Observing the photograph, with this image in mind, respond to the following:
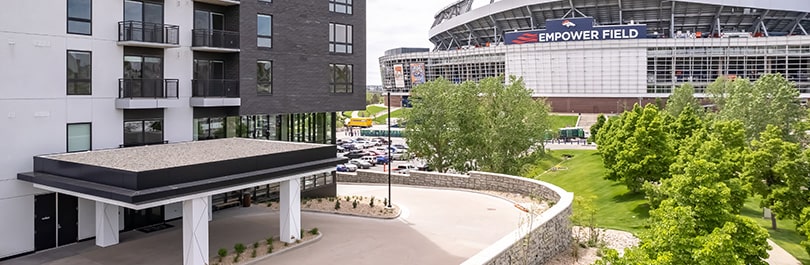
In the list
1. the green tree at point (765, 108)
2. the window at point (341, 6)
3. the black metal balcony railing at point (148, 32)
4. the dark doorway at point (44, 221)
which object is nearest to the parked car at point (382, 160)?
the green tree at point (765, 108)

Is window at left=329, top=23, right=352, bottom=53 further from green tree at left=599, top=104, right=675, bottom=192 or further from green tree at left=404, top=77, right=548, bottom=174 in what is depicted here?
green tree at left=599, top=104, right=675, bottom=192

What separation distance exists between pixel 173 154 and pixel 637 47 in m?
99.3

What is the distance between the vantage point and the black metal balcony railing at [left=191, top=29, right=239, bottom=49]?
26.0 metres

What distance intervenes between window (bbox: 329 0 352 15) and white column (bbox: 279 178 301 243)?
12252 mm

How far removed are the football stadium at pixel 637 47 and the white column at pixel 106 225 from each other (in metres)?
94.3

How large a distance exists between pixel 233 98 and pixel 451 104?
18.3m

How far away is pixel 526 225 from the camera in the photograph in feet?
63.2

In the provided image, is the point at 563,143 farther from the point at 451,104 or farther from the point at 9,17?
the point at 9,17

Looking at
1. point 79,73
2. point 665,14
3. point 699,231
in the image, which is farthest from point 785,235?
point 665,14

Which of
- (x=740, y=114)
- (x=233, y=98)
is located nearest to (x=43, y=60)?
(x=233, y=98)

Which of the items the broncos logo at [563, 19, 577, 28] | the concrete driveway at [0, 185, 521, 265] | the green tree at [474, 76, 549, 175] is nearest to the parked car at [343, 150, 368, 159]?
the green tree at [474, 76, 549, 175]

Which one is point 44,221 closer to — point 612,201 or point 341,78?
point 341,78

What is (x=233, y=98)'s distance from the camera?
2681cm

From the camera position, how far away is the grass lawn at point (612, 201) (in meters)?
25.7
